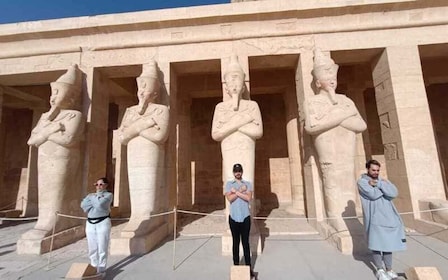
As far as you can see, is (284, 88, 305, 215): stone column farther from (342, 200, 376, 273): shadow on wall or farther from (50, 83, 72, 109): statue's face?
(50, 83, 72, 109): statue's face

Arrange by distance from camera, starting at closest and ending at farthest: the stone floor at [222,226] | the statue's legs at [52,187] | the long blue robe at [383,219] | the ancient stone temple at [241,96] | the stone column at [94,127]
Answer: the long blue robe at [383,219] < the ancient stone temple at [241,96] < the statue's legs at [52,187] < the stone floor at [222,226] < the stone column at [94,127]

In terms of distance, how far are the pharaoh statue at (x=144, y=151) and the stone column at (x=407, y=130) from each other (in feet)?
15.9

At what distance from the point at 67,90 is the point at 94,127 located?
3.39ft

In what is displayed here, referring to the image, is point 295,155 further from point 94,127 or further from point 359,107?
point 94,127

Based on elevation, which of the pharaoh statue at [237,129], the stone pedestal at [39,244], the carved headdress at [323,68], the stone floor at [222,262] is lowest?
the stone floor at [222,262]

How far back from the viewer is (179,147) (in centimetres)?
783

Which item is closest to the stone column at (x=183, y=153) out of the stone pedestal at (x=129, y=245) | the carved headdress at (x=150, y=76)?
the carved headdress at (x=150, y=76)

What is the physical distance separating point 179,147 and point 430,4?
7306mm

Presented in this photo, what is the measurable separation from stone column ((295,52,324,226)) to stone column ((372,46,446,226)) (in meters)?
1.73

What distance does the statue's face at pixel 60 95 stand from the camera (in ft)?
15.9

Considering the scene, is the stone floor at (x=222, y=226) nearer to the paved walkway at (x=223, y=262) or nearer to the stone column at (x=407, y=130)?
the paved walkway at (x=223, y=262)

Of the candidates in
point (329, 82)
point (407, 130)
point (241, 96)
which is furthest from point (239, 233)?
point (407, 130)

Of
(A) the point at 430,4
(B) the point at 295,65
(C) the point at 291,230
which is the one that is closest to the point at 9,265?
(C) the point at 291,230

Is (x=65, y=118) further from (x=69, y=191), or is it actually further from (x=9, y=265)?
(x=9, y=265)
